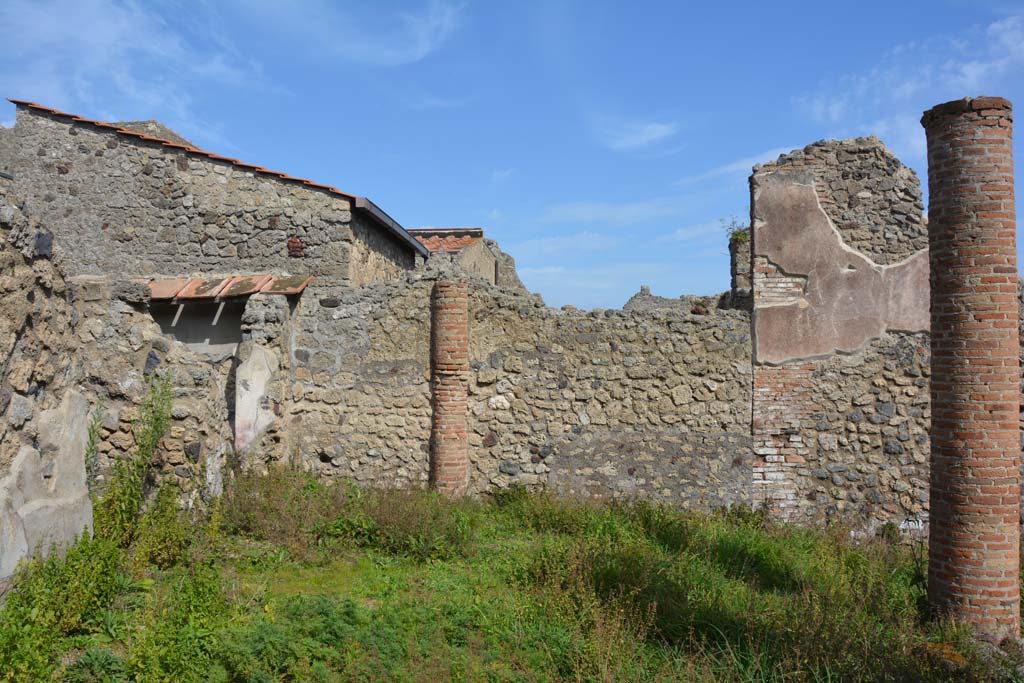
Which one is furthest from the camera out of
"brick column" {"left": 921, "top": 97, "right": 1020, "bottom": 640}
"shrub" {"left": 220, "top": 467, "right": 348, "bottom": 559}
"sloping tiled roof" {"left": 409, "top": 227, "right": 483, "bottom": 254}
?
"sloping tiled roof" {"left": 409, "top": 227, "right": 483, "bottom": 254}

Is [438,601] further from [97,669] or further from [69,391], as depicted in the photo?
A: [69,391]

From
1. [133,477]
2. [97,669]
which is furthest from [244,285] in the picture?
[97,669]

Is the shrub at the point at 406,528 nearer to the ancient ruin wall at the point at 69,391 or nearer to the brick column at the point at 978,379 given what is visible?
the ancient ruin wall at the point at 69,391

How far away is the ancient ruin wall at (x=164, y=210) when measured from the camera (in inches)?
382

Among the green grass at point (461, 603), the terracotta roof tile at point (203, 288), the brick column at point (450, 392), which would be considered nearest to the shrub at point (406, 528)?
the green grass at point (461, 603)

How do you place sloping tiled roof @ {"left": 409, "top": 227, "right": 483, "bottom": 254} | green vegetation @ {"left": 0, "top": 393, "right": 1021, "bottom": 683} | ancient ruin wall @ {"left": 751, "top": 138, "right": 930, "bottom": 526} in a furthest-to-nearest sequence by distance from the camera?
sloping tiled roof @ {"left": 409, "top": 227, "right": 483, "bottom": 254} < ancient ruin wall @ {"left": 751, "top": 138, "right": 930, "bottom": 526} < green vegetation @ {"left": 0, "top": 393, "right": 1021, "bottom": 683}

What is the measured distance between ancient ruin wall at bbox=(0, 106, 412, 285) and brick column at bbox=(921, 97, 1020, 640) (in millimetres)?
7018

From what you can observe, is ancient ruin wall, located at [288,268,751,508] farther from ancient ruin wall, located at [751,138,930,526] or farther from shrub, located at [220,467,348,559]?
shrub, located at [220,467,348,559]

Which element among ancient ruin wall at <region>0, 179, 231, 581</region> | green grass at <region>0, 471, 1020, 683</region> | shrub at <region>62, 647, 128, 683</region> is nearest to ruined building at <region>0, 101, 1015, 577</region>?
green grass at <region>0, 471, 1020, 683</region>

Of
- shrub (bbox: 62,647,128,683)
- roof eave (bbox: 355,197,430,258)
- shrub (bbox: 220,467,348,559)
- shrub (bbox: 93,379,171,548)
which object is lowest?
shrub (bbox: 62,647,128,683)

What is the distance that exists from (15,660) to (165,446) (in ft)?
8.84

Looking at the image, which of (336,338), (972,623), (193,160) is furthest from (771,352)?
(193,160)

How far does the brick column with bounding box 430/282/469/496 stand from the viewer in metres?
8.73

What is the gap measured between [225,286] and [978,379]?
8225mm
